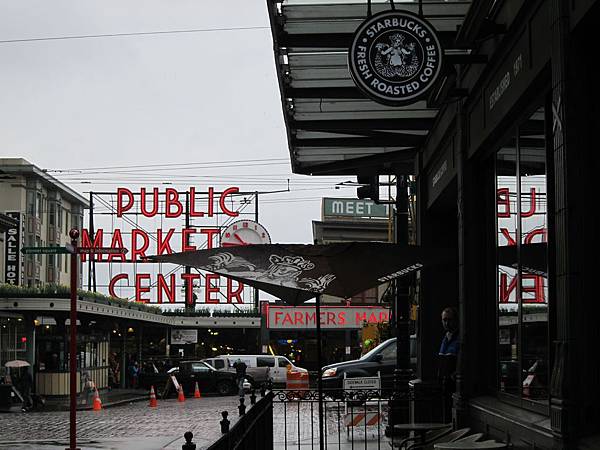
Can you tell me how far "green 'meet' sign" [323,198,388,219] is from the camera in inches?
2886

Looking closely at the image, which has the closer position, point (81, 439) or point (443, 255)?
point (443, 255)

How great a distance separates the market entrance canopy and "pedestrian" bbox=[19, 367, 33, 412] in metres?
27.3

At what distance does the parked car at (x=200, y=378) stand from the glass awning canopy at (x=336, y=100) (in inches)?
1101

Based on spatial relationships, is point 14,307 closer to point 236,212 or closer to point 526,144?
point 236,212

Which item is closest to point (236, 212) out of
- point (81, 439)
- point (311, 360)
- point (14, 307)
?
point (311, 360)

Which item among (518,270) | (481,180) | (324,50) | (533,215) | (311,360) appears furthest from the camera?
(311,360)

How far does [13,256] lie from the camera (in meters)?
56.0

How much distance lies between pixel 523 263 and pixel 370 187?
36.7ft

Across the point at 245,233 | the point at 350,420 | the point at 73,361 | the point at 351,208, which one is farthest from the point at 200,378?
the point at 73,361

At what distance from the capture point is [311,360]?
68250 millimetres

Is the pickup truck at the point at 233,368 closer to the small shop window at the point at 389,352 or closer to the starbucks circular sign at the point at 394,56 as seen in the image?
the small shop window at the point at 389,352

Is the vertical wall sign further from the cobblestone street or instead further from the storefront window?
the storefront window

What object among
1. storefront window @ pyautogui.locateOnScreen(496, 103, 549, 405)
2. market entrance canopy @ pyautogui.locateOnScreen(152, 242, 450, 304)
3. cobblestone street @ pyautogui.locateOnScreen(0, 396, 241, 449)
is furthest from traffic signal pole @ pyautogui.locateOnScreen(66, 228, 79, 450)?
storefront window @ pyautogui.locateOnScreen(496, 103, 549, 405)

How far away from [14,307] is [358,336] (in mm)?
28512
